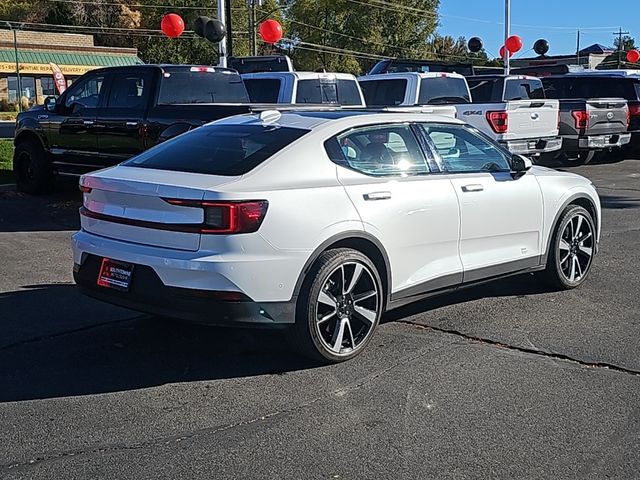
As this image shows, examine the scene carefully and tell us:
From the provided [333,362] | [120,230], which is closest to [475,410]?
[333,362]

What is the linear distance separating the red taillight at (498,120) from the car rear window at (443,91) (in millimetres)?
1336

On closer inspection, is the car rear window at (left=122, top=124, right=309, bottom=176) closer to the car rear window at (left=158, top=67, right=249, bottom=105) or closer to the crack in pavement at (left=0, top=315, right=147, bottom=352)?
the crack in pavement at (left=0, top=315, right=147, bottom=352)

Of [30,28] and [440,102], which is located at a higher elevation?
[30,28]

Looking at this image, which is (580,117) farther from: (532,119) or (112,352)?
(112,352)

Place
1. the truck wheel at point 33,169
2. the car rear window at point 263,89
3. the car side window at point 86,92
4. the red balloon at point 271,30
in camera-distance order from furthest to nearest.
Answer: the red balloon at point 271,30 → the car rear window at point 263,89 → the truck wheel at point 33,169 → the car side window at point 86,92

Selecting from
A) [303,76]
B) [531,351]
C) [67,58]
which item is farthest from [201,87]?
[67,58]

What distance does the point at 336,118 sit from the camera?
601 cm

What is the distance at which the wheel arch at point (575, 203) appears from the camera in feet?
23.4

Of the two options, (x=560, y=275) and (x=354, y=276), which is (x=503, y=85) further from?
(x=354, y=276)

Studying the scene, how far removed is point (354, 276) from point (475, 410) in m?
1.27

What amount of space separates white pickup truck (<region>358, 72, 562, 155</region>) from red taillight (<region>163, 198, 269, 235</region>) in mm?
9063

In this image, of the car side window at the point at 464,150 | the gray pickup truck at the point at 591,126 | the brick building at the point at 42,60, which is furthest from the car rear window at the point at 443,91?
the brick building at the point at 42,60

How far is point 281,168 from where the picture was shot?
5336 mm

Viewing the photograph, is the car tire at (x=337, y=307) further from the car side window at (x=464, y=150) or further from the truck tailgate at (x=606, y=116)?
the truck tailgate at (x=606, y=116)
